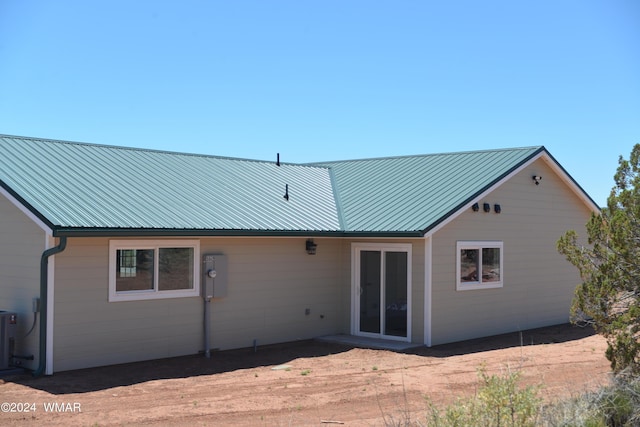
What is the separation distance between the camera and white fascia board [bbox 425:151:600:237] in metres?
15.4

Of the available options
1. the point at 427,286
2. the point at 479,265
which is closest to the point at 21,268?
the point at 427,286

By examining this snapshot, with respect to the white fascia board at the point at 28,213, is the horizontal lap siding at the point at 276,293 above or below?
below

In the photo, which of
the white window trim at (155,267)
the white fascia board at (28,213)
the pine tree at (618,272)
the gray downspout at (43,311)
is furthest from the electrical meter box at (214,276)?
the pine tree at (618,272)

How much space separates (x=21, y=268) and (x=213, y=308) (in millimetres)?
3779

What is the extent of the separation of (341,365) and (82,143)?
25.2 ft

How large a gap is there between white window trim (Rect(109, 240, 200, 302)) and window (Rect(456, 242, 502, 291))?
231 inches

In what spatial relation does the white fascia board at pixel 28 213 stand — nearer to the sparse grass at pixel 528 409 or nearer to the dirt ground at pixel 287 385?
the dirt ground at pixel 287 385

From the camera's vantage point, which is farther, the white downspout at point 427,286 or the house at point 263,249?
the white downspout at point 427,286

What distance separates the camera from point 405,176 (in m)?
19.0

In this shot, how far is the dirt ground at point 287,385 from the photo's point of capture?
9320 mm

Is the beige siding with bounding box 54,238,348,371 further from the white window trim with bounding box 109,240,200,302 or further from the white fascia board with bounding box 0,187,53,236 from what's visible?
the white fascia board with bounding box 0,187,53,236

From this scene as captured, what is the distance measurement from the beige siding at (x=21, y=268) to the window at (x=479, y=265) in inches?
349

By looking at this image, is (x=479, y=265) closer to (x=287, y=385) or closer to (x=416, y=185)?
(x=416, y=185)

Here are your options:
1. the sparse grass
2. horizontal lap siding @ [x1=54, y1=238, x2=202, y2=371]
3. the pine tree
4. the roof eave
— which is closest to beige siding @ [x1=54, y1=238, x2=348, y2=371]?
horizontal lap siding @ [x1=54, y1=238, x2=202, y2=371]
